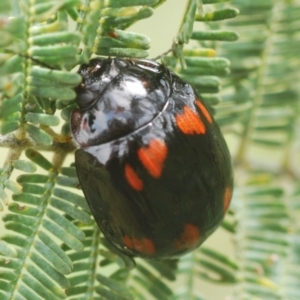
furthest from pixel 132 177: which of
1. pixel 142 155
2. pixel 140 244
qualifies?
pixel 140 244

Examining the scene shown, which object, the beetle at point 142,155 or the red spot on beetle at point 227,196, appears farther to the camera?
the red spot on beetle at point 227,196

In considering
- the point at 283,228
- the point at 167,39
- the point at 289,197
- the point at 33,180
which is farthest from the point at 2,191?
the point at 167,39

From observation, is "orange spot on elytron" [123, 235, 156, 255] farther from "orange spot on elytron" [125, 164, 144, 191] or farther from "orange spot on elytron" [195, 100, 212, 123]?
"orange spot on elytron" [195, 100, 212, 123]

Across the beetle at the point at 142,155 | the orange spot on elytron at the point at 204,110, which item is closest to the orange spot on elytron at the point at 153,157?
the beetle at the point at 142,155

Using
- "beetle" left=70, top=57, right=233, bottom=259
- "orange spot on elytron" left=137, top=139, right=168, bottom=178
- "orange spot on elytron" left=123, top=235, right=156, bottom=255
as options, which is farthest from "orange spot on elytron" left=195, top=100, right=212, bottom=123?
"orange spot on elytron" left=123, top=235, right=156, bottom=255

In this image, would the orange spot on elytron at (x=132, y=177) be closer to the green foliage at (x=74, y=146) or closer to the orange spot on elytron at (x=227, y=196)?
the green foliage at (x=74, y=146)

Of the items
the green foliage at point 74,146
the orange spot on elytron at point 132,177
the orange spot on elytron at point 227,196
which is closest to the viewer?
the green foliage at point 74,146

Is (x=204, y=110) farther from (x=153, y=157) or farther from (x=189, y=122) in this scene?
(x=153, y=157)

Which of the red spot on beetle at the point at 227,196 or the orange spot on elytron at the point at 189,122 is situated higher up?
the orange spot on elytron at the point at 189,122
